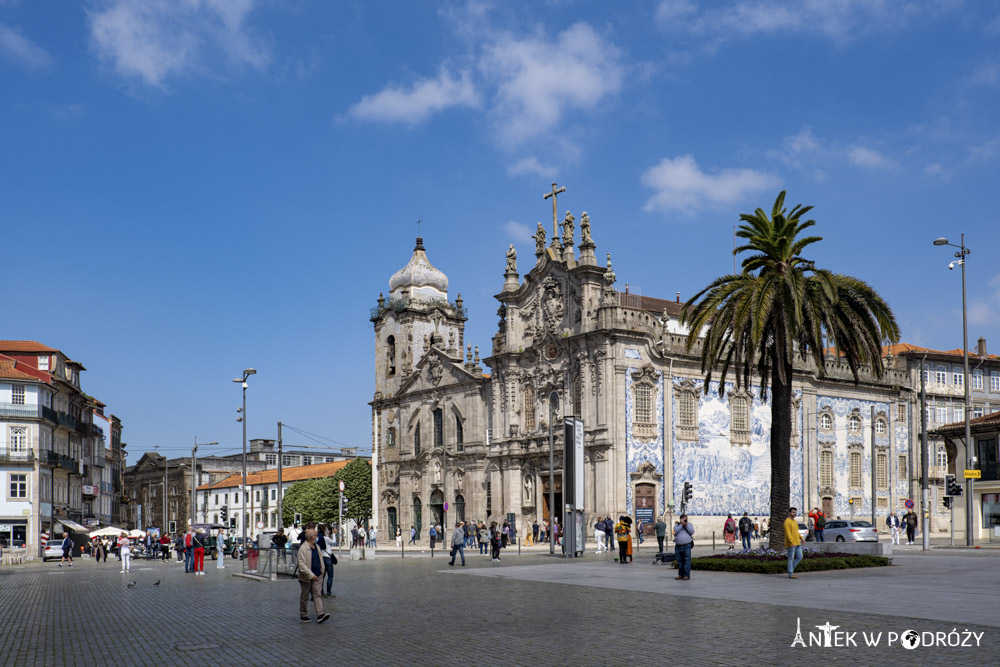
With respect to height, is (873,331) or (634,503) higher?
(873,331)

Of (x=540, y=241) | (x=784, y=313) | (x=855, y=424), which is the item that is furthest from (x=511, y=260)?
(x=784, y=313)

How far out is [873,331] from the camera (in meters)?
30.3

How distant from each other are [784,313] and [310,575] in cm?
1675

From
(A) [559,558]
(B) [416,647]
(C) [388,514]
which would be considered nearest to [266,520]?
(C) [388,514]

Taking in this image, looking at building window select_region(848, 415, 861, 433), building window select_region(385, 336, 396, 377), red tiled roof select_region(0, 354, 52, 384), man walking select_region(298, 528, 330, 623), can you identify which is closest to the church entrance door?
building window select_region(385, 336, 396, 377)

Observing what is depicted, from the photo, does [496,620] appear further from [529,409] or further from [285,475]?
[285,475]

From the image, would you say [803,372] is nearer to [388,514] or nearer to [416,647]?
[388,514]

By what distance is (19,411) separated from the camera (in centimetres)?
6225

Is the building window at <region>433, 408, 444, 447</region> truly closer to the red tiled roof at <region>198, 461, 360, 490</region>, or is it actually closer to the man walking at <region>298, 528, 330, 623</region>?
the red tiled roof at <region>198, 461, 360, 490</region>

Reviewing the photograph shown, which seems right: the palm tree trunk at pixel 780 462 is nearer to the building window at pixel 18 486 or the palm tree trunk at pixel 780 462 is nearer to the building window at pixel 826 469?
the building window at pixel 826 469

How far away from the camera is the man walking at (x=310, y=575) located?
17219mm

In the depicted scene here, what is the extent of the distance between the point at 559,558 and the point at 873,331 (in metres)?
14.9

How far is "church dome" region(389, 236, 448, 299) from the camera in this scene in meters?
80.6

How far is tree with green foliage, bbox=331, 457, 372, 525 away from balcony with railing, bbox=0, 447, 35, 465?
26.7m
